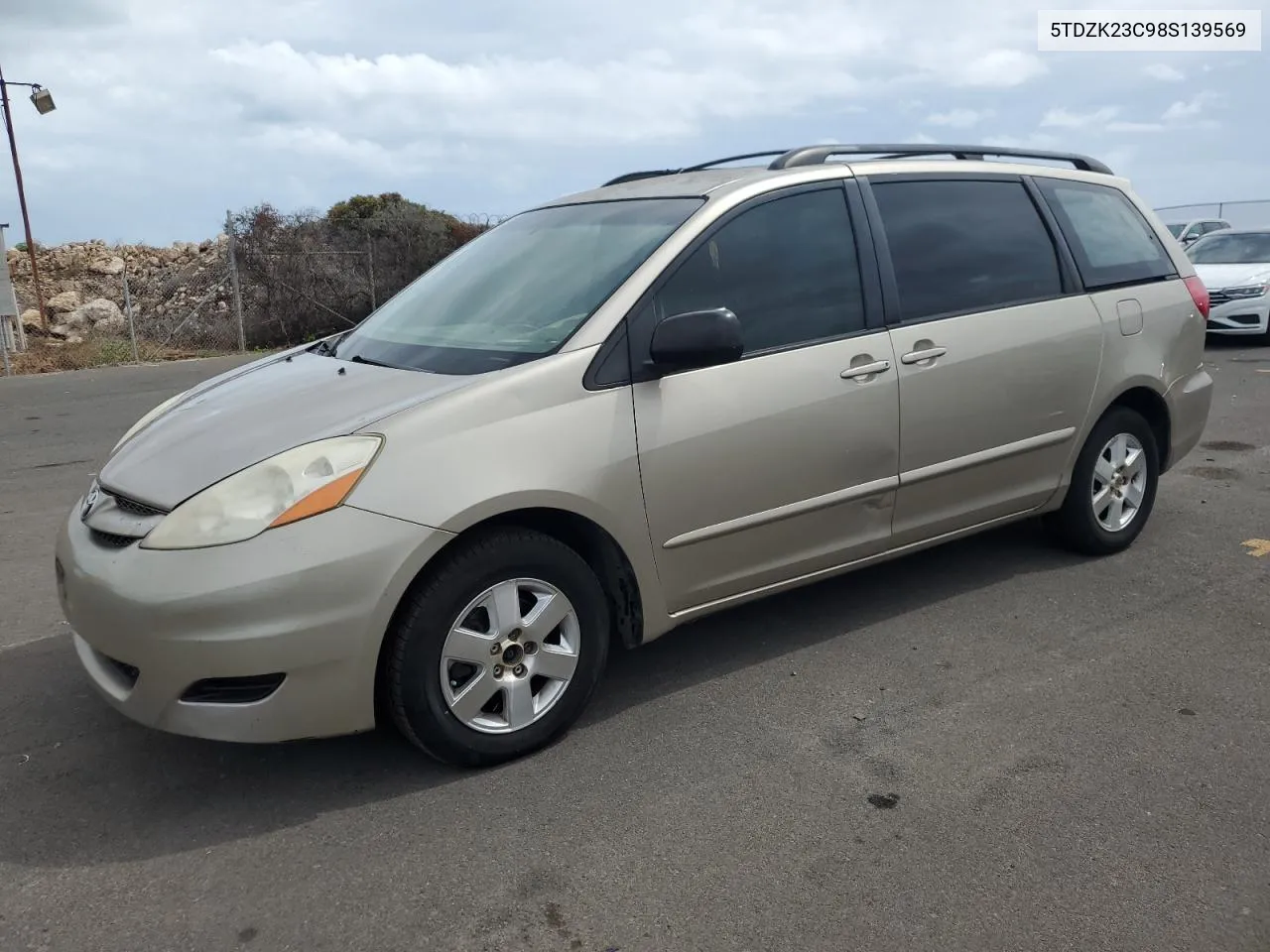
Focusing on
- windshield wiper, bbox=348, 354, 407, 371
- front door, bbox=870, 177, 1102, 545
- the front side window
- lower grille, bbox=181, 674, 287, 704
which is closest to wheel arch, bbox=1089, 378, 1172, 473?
front door, bbox=870, 177, 1102, 545

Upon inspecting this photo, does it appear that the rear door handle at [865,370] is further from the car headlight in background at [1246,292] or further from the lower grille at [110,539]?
the car headlight in background at [1246,292]

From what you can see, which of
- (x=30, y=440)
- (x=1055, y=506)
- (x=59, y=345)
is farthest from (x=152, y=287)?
(x=1055, y=506)

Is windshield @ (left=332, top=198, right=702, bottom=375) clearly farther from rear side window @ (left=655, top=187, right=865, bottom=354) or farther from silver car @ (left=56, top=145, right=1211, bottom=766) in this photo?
rear side window @ (left=655, top=187, right=865, bottom=354)

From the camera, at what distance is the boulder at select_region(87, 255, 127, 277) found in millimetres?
24328

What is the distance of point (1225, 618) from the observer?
4297 mm

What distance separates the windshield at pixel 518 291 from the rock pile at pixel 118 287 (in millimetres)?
16180

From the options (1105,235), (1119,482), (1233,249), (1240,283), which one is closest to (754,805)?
(1119,482)

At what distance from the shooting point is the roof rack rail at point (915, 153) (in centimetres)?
416

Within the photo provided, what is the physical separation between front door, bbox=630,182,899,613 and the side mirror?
0.11 m

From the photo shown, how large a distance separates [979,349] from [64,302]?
21.6m

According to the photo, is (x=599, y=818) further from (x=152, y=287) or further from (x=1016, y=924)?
(x=152, y=287)

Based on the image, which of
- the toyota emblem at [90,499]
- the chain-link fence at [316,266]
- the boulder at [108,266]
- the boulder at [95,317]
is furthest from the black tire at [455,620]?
the boulder at [108,266]

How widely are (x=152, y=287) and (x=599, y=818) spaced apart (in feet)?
67.9

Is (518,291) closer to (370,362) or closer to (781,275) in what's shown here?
(370,362)
